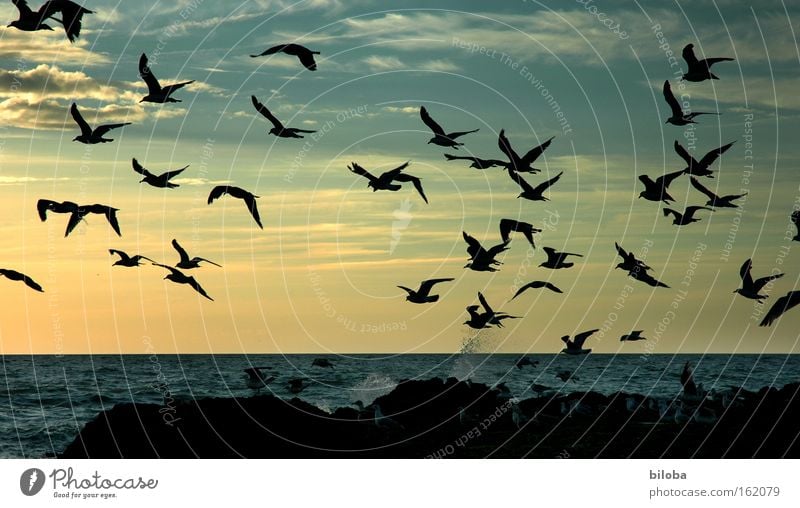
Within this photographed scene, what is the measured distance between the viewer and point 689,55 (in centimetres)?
2538

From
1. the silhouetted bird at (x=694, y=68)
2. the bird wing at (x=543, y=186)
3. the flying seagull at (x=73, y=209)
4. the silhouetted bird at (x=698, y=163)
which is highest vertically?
the silhouetted bird at (x=694, y=68)

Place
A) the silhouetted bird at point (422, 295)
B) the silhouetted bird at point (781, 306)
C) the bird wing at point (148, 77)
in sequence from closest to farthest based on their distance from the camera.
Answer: the silhouetted bird at point (781, 306) < the bird wing at point (148, 77) < the silhouetted bird at point (422, 295)

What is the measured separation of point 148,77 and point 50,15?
8.68 ft

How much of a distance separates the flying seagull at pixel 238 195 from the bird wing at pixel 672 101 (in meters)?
10.7

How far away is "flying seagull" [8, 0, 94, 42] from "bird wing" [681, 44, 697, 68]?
14194mm

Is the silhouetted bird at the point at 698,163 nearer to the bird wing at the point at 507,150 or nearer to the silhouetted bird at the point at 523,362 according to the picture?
the bird wing at the point at 507,150

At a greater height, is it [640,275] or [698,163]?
[698,163]

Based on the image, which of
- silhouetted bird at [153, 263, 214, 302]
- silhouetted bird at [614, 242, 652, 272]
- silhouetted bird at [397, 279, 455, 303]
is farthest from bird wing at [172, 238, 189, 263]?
silhouetted bird at [614, 242, 652, 272]

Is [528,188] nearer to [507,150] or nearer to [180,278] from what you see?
[507,150]

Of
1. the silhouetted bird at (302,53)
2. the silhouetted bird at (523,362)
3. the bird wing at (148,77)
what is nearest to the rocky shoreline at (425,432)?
the silhouetted bird at (523,362)

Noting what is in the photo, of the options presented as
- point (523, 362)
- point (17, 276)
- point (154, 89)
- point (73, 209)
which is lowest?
point (523, 362)

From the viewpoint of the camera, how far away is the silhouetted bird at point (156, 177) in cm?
2725
